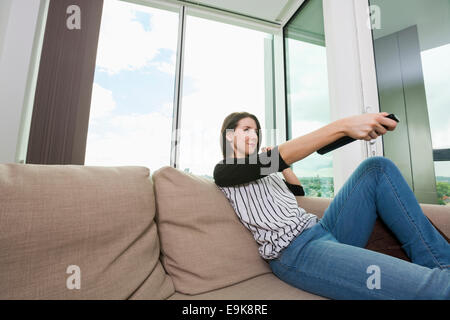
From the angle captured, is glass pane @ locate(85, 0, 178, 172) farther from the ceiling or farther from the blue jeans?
the blue jeans

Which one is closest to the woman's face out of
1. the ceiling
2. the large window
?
the large window

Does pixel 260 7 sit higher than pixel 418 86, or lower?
higher

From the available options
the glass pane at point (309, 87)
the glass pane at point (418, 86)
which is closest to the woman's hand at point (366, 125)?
the glass pane at point (418, 86)

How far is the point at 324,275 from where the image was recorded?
64 centimetres

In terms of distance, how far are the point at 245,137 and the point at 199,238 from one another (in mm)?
488

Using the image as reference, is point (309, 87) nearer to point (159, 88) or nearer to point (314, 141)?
point (159, 88)

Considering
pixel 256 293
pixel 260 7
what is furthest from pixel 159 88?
pixel 256 293

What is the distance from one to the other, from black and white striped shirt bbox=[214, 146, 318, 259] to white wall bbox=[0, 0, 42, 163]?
1.68 m

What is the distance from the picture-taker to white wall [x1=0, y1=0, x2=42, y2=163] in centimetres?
162

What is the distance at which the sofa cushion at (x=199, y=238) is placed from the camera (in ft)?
2.38

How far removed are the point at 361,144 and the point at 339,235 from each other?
37.2 inches

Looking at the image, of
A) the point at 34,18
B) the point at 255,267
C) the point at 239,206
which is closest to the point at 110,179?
the point at 239,206

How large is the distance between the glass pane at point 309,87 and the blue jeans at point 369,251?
3.45 feet

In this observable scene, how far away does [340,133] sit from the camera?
0.72 meters
